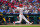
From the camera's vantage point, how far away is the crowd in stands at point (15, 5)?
9.06ft

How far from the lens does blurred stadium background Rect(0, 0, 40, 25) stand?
8.91 feet

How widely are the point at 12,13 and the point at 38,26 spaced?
1253 millimetres

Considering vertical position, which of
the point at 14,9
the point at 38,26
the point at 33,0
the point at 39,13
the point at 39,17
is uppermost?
the point at 33,0

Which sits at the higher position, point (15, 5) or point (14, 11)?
point (15, 5)

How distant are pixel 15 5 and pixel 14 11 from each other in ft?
0.92

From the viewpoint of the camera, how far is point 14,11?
2758 millimetres

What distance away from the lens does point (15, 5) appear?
2.79 meters

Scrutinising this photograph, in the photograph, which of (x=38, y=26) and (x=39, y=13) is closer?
(x=38, y=26)

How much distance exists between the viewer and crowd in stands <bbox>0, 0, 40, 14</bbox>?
2762 millimetres

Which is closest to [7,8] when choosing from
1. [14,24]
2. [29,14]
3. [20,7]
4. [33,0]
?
[20,7]

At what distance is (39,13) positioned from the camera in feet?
8.93

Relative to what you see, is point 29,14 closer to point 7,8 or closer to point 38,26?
point 38,26

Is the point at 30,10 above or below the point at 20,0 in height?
below

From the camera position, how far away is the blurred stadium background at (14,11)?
2.71 metres
